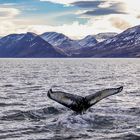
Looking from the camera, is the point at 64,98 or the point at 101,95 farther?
the point at 101,95

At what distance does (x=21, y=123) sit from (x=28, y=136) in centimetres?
245

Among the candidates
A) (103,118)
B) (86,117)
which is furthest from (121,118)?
(86,117)

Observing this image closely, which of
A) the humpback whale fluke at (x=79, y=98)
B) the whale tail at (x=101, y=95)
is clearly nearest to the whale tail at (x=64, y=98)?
the humpback whale fluke at (x=79, y=98)

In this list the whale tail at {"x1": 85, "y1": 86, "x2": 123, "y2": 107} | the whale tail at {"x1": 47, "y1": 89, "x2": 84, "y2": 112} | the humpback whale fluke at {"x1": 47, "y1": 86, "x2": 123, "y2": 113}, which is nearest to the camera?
the whale tail at {"x1": 47, "y1": 89, "x2": 84, "y2": 112}

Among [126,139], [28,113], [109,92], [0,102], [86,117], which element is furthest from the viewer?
[0,102]

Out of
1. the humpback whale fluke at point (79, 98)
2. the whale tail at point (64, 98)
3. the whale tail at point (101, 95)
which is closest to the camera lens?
the whale tail at point (64, 98)

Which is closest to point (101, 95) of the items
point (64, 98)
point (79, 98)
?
point (79, 98)

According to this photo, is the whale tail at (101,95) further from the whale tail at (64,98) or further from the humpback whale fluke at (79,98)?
the whale tail at (64,98)

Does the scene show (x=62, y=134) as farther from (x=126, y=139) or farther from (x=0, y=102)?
(x=0, y=102)

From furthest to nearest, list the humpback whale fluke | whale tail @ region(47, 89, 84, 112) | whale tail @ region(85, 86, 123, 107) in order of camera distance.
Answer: whale tail @ region(85, 86, 123, 107) < the humpback whale fluke < whale tail @ region(47, 89, 84, 112)

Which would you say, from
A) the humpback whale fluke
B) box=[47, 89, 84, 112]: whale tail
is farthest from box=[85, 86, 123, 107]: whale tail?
box=[47, 89, 84, 112]: whale tail

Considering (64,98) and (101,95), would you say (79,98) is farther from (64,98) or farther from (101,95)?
(101,95)

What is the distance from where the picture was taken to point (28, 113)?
19.7 metres

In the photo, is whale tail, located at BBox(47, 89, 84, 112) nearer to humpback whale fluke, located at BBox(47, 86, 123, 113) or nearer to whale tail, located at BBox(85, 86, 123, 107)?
humpback whale fluke, located at BBox(47, 86, 123, 113)
